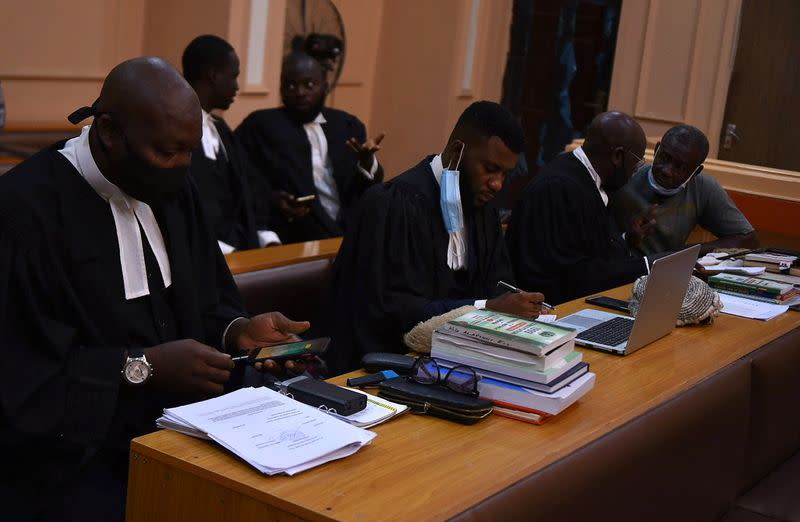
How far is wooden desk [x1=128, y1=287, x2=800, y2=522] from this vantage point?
A: 2.06 meters

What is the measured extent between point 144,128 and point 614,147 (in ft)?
9.19

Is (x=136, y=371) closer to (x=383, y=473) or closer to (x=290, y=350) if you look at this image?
(x=290, y=350)

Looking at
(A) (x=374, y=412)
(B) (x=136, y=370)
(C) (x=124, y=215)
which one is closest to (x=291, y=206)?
(C) (x=124, y=215)

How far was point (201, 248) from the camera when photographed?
3.09 meters

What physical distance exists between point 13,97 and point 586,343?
480 centimetres

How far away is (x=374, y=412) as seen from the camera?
252cm

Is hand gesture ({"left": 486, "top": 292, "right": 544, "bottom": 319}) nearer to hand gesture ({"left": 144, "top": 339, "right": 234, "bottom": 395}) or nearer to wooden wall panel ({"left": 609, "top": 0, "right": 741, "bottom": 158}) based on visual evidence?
hand gesture ({"left": 144, "top": 339, "right": 234, "bottom": 395})

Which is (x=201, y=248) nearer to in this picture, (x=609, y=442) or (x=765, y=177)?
(x=609, y=442)

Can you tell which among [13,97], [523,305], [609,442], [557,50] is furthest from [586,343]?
[557,50]

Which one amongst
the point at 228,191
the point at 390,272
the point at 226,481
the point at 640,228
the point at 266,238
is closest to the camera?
the point at 226,481

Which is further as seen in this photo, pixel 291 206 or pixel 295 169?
pixel 295 169

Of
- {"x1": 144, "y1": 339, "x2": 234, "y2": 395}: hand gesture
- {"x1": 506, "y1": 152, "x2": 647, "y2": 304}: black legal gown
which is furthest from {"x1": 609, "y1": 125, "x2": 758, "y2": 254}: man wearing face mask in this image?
{"x1": 144, "y1": 339, "x2": 234, "y2": 395}: hand gesture

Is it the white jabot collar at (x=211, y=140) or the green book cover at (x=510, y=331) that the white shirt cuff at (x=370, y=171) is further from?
the green book cover at (x=510, y=331)

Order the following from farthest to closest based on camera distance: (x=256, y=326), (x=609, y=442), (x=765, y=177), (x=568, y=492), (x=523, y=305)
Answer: (x=765, y=177), (x=523, y=305), (x=256, y=326), (x=609, y=442), (x=568, y=492)
